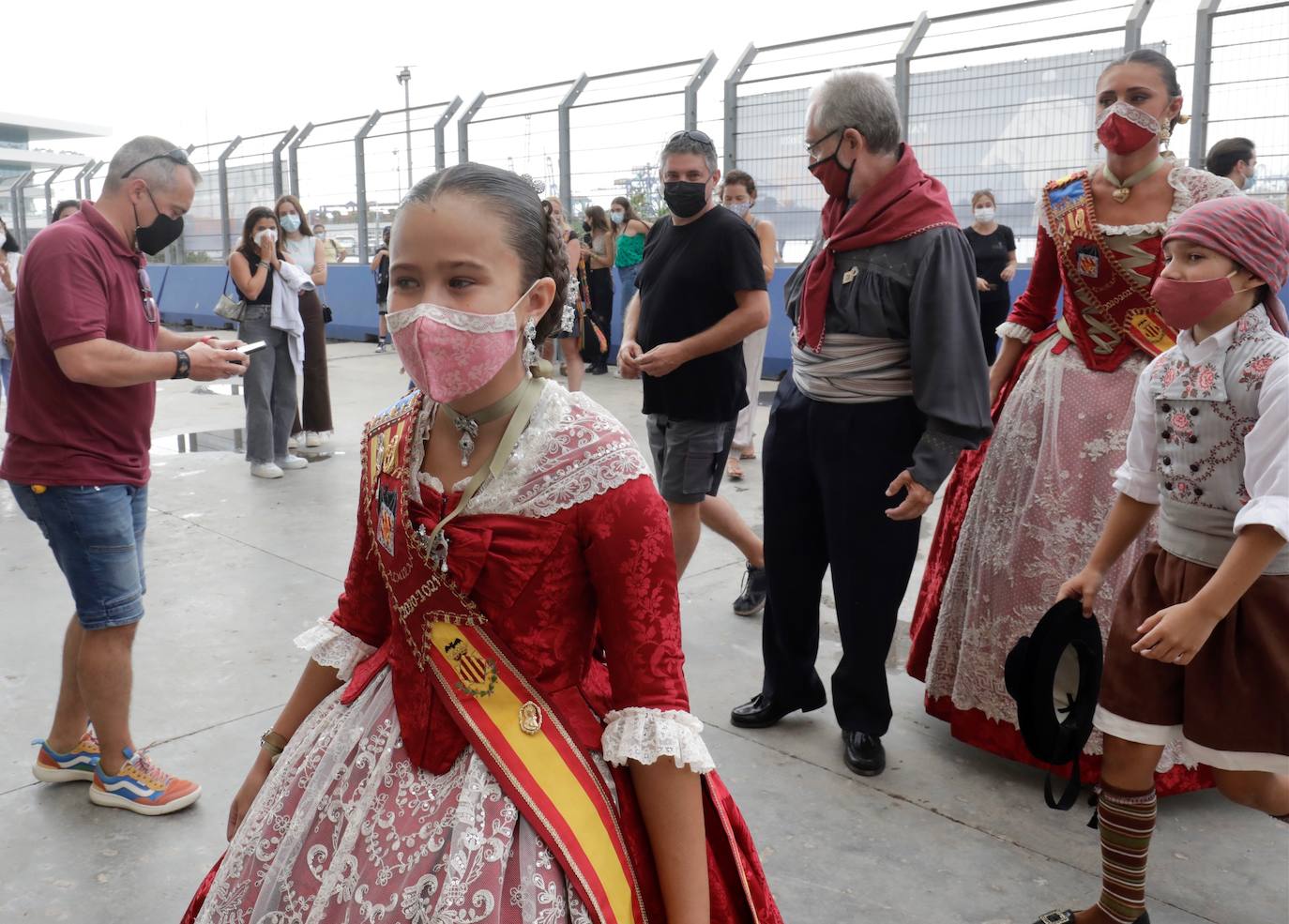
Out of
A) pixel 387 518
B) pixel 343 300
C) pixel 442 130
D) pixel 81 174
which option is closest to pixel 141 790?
pixel 387 518

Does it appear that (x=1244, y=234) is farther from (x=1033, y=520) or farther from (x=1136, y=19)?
(x=1136, y=19)

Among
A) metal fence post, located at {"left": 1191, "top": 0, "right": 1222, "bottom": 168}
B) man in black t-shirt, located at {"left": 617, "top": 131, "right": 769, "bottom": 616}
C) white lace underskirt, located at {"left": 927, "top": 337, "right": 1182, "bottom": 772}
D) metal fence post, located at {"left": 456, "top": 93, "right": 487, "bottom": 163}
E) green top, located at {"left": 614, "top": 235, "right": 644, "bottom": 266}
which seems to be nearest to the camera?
white lace underskirt, located at {"left": 927, "top": 337, "right": 1182, "bottom": 772}

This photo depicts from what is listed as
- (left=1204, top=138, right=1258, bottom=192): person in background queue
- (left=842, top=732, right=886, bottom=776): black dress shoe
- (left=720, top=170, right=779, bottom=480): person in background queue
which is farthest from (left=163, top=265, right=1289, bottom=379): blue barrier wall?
(left=842, top=732, right=886, bottom=776): black dress shoe

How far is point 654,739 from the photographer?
135cm

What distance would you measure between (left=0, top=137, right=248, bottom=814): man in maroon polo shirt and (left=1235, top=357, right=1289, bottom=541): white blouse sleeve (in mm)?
2357

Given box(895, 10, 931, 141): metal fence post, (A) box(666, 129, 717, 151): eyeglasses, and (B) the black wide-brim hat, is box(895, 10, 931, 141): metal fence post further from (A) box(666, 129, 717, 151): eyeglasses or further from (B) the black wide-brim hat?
(B) the black wide-brim hat

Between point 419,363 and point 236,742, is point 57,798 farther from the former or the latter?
point 419,363

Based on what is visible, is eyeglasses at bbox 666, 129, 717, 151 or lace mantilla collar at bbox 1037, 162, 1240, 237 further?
eyeglasses at bbox 666, 129, 717, 151

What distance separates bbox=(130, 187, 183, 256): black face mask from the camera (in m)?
2.87

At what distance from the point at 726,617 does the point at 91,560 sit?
2415 mm

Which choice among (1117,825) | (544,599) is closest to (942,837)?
(1117,825)

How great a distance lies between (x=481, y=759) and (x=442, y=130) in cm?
1440

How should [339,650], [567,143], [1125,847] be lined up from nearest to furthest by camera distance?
[339,650]
[1125,847]
[567,143]

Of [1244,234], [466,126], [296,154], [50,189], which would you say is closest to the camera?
[1244,234]
